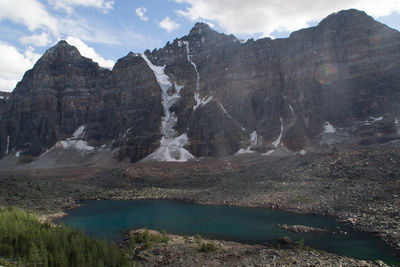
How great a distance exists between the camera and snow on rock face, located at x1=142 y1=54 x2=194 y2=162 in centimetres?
11229

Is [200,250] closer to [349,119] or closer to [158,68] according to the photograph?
[349,119]

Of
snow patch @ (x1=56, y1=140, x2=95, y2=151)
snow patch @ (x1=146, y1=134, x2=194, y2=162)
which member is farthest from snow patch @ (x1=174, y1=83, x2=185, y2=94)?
snow patch @ (x1=56, y1=140, x2=95, y2=151)

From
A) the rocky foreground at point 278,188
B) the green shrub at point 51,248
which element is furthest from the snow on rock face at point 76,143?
the green shrub at point 51,248

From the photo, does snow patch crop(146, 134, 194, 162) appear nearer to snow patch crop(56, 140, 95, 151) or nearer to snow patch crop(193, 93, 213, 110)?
snow patch crop(193, 93, 213, 110)

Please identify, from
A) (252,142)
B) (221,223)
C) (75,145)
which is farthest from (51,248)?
(75,145)

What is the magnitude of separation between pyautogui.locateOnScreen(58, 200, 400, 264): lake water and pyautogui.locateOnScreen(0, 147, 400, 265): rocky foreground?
2187mm

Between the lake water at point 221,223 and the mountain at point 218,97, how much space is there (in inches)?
2118

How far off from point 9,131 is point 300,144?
121 m

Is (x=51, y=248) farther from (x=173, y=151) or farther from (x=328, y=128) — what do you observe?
(x=328, y=128)

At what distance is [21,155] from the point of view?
137 metres

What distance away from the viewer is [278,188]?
5344 centimetres

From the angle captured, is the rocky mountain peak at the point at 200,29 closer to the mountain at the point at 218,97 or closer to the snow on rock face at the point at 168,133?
the mountain at the point at 218,97

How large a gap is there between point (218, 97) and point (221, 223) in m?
87.7

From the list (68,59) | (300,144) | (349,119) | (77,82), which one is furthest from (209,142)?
(68,59)
